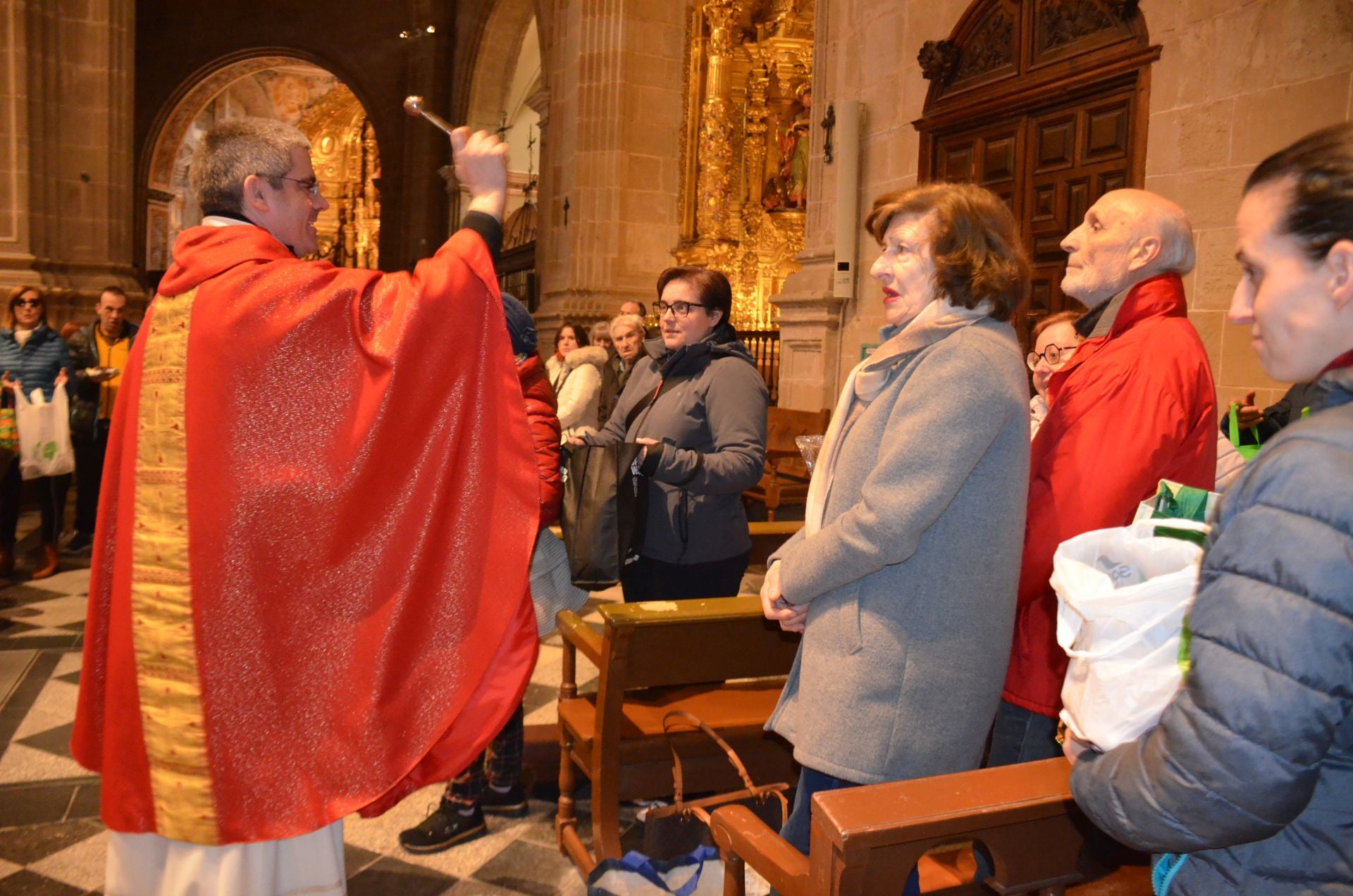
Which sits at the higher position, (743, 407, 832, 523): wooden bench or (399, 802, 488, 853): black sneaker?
(743, 407, 832, 523): wooden bench

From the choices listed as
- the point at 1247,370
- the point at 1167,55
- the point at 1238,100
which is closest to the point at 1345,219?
the point at 1247,370

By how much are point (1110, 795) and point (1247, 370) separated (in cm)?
357

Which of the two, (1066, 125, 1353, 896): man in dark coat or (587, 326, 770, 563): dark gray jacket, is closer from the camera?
(1066, 125, 1353, 896): man in dark coat

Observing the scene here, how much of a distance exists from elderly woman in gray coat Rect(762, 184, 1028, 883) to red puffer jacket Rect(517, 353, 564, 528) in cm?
114

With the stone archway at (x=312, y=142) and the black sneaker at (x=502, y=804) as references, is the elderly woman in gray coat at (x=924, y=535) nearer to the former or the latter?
the black sneaker at (x=502, y=804)

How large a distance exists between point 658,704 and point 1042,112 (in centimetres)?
419

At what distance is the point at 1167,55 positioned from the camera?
448 cm

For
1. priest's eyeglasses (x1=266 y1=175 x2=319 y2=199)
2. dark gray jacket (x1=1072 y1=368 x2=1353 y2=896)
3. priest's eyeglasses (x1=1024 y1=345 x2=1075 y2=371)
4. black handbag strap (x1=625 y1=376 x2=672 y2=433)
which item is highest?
priest's eyeglasses (x1=266 y1=175 x2=319 y2=199)

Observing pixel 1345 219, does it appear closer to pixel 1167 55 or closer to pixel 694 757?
pixel 694 757

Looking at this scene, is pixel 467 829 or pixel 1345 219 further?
pixel 467 829

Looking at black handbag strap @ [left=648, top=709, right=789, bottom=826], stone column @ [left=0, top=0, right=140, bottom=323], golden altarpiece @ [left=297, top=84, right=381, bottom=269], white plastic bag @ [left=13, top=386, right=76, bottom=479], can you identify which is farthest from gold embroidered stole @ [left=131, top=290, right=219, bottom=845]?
golden altarpiece @ [left=297, top=84, right=381, bottom=269]

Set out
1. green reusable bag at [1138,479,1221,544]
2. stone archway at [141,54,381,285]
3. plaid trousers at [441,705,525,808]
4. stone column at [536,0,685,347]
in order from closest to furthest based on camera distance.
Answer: green reusable bag at [1138,479,1221,544] → plaid trousers at [441,705,525,808] → stone column at [536,0,685,347] → stone archway at [141,54,381,285]

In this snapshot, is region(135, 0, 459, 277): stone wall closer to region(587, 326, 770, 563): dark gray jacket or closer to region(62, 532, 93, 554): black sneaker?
region(62, 532, 93, 554): black sneaker

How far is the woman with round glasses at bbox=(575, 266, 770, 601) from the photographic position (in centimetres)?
282
